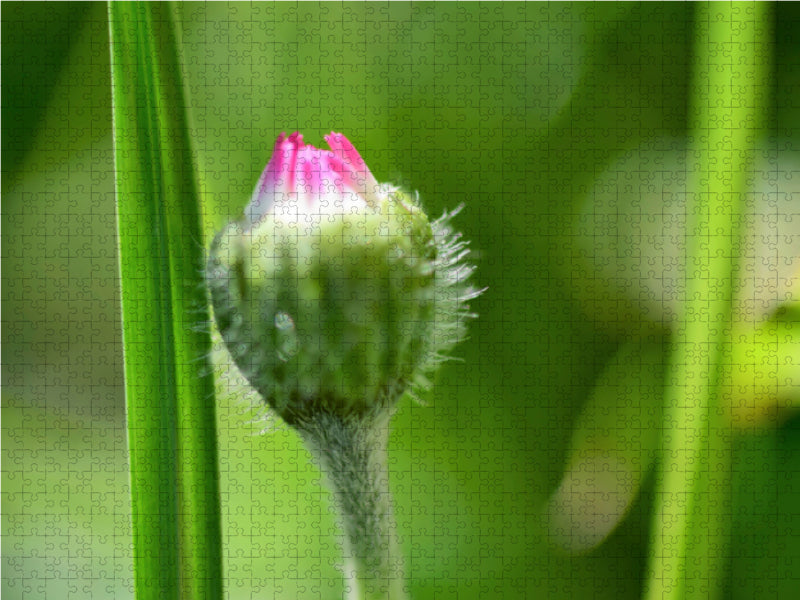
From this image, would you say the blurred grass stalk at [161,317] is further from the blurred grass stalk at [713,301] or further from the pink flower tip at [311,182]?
the blurred grass stalk at [713,301]

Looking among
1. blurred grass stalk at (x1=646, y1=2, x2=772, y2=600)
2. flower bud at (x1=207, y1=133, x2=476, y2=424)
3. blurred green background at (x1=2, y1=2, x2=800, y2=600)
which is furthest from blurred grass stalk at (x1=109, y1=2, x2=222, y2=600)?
blurred green background at (x1=2, y1=2, x2=800, y2=600)

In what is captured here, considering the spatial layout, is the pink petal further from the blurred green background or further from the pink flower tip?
the blurred green background

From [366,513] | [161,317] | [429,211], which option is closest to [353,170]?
[161,317]

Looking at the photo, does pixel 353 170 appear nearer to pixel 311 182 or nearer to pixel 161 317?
pixel 311 182

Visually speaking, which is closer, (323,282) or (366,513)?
(323,282)

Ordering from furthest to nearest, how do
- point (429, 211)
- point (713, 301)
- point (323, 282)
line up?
point (429, 211)
point (713, 301)
point (323, 282)

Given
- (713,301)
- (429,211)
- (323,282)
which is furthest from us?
(429,211)

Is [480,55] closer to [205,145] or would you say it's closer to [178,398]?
[205,145]
